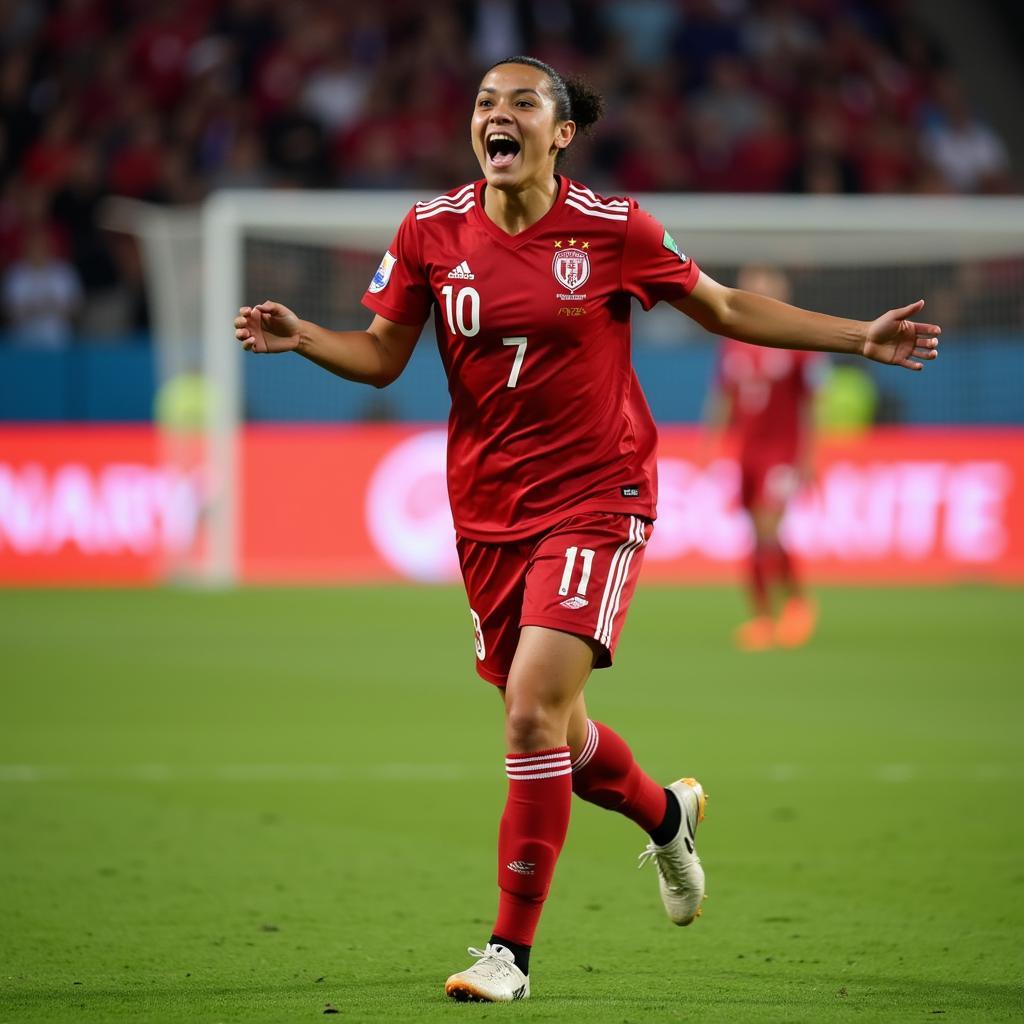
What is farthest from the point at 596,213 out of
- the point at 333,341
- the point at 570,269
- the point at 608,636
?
the point at 608,636

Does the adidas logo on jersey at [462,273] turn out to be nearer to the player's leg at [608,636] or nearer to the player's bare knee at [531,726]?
the player's leg at [608,636]

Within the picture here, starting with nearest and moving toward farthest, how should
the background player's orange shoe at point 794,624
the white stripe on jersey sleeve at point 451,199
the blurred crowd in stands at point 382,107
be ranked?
the white stripe on jersey sleeve at point 451,199
the background player's orange shoe at point 794,624
the blurred crowd in stands at point 382,107

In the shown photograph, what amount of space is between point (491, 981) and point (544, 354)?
1.53 m

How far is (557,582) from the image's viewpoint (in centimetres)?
455

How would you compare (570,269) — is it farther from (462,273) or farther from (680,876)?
(680,876)

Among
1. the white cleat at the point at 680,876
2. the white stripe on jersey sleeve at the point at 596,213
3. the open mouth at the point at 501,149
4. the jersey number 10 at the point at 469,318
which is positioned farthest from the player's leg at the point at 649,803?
the open mouth at the point at 501,149

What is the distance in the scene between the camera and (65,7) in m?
21.8

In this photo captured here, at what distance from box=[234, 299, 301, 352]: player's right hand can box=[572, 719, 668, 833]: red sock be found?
128cm

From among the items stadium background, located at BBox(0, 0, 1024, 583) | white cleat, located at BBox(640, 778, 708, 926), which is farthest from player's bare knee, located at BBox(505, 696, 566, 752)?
stadium background, located at BBox(0, 0, 1024, 583)

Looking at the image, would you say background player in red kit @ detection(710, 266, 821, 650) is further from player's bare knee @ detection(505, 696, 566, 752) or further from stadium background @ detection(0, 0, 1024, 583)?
player's bare knee @ detection(505, 696, 566, 752)

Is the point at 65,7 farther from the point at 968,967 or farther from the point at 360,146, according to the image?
the point at 968,967

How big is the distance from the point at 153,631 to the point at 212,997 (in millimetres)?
9681

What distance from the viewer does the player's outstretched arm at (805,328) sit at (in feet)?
15.6

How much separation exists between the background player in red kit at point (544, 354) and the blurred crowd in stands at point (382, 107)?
588 inches
